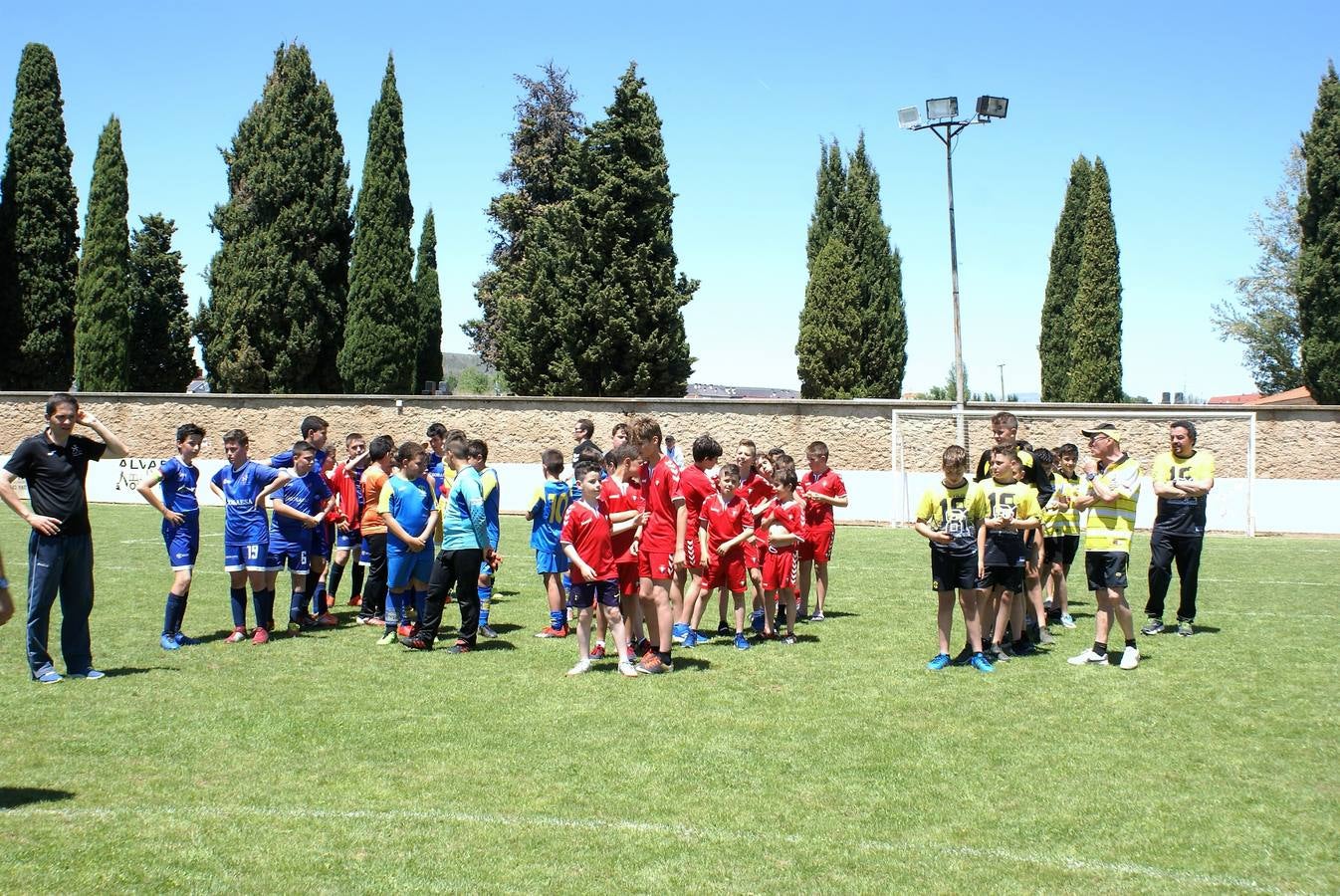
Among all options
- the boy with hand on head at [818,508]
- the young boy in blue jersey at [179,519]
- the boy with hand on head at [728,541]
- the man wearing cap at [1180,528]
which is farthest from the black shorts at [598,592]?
the man wearing cap at [1180,528]

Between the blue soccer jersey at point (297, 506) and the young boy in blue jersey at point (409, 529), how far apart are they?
83cm

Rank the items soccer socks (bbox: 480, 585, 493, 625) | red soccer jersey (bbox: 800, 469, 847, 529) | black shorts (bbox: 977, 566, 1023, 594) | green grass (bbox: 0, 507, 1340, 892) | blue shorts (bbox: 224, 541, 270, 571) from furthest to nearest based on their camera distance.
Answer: red soccer jersey (bbox: 800, 469, 847, 529) → soccer socks (bbox: 480, 585, 493, 625) → blue shorts (bbox: 224, 541, 270, 571) → black shorts (bbox: 977, 566, 1023, 594) → green grass (bbox: 0, 507, 1340, 892)

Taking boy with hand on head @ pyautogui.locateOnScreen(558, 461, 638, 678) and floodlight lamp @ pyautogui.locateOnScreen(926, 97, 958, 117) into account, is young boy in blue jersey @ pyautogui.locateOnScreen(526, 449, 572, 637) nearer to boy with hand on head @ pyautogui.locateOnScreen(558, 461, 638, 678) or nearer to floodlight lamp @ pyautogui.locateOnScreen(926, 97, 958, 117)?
boy with hand on head @ pyautogui.locateOnScreen(558, 461, 638, 678)

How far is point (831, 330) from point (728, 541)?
29873 mm

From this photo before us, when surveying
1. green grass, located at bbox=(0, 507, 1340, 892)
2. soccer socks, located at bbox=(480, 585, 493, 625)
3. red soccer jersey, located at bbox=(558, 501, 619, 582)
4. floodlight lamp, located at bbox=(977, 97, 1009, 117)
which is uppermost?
floodlight lamp, located at bbox=(977, 97, 1009, 117)

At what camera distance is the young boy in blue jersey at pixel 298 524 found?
1032cm

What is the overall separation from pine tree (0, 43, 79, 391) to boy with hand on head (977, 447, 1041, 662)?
35.0m

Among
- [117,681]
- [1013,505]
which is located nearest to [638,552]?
[1013,505]

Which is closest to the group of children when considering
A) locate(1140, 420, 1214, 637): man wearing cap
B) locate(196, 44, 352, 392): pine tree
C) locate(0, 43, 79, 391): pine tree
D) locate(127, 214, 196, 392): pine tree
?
locate(1140, 420, 1214, 637): man wearing cap

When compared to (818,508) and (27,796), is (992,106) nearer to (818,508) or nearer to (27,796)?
(818,508)

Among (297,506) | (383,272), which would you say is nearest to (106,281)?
(383,272)

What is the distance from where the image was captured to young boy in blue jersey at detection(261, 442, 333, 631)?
10.3m

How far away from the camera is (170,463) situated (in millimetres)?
9789

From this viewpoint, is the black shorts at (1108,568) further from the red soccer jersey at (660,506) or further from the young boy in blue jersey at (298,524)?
the young boy in blue jersey at (298,524)
